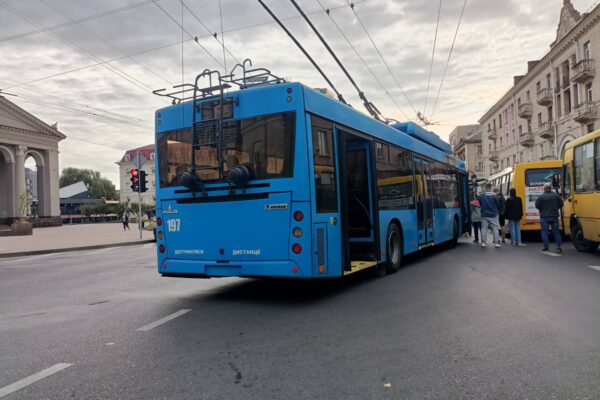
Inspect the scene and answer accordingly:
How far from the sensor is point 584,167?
11.5 meters

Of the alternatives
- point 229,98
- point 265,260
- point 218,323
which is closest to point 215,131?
point 229,98

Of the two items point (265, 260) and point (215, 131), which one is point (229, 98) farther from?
point (265, 260)

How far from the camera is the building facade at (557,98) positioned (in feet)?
116

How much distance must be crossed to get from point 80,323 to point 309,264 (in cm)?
287

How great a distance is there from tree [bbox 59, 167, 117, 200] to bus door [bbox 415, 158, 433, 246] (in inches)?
4173

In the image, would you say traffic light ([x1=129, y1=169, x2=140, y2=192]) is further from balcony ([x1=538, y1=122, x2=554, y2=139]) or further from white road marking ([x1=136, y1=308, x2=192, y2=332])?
balcony ([x1=538, y1=122, x2=554, y2=139])

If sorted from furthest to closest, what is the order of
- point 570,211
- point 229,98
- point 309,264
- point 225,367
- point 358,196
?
1. point 570,211
2. point 358,196
3. point 229,98
4. point 309,264
5. point 225,367

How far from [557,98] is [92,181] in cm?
10244

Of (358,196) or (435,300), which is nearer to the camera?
(435,300)

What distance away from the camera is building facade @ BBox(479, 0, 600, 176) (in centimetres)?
3547

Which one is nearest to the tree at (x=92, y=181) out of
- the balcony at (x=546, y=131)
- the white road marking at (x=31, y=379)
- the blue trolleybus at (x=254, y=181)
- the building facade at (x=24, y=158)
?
the building facade at (x=24, y=158)

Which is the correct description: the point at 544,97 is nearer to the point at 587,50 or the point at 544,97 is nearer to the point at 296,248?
the point at 587,50

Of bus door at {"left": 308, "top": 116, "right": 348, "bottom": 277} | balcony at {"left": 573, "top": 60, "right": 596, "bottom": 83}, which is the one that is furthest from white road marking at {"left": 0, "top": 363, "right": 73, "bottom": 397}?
balcony at {"left": 573, "top": 60, "right": 596, "bottom": 83}

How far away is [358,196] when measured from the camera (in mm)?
8641
